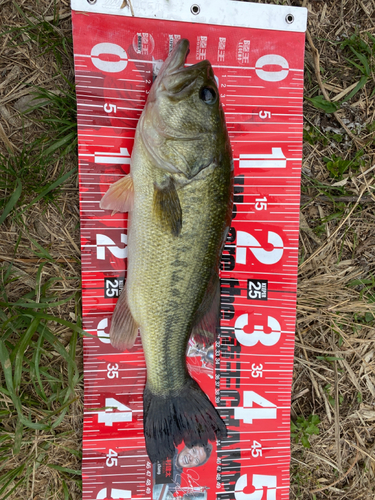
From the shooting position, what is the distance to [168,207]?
1.79 metres

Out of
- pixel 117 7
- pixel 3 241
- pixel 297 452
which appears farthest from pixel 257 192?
pixel 297 452

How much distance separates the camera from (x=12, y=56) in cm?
218

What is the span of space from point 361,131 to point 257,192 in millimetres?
1060

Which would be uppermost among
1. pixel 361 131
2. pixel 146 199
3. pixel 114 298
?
pixel 361 131

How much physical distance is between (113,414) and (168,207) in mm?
1561

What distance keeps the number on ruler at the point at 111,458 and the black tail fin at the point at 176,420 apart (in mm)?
348

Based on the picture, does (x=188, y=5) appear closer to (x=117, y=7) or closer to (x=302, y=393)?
(x=117, y=7)

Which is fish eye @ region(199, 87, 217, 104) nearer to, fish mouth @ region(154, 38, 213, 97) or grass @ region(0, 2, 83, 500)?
fish mouth @ region(154, 38, 213, 97)

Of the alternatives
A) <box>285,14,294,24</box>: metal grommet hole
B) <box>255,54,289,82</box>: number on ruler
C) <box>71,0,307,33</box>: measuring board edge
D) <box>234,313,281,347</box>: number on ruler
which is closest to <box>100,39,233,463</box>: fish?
<box>234,313,281,347</box>: number on ruler

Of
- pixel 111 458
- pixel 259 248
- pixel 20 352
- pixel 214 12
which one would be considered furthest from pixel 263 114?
pixel 111 458

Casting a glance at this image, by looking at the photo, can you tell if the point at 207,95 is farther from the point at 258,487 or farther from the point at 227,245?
the point at 258,487

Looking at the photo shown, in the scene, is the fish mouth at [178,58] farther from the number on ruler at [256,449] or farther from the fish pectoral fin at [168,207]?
the number on ruler at [256,449]

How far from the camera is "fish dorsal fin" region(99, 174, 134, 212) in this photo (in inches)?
77.2

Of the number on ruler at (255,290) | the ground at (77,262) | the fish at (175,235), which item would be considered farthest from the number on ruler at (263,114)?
the number on ruler at (255,290)
